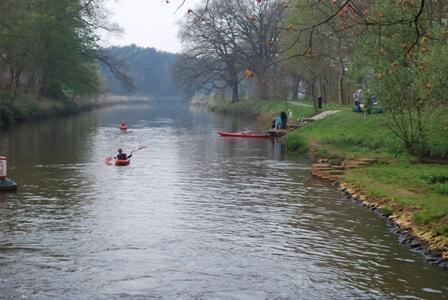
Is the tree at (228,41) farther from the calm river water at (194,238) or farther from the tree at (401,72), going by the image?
the calm river water at (194,238)

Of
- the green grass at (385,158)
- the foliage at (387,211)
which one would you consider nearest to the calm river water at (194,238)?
the foliage at (387,211)

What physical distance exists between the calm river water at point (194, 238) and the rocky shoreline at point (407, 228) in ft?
1.03

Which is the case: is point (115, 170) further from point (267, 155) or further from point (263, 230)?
point (263, 230)

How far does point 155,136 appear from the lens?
50.0 metres

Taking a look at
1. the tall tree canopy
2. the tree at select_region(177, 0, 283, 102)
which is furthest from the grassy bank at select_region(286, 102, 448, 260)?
the tree at select_region(177, 0, 283, 102)

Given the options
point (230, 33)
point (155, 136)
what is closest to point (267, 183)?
point (155, 136)

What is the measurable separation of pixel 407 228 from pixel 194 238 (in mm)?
6040

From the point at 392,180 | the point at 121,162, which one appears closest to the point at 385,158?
the point at 392,180

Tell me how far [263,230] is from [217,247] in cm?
233

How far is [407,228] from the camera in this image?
17.8m

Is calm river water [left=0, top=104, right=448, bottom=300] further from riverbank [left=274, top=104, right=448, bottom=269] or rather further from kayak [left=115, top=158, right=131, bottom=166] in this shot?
kayak [left=115, top=158, right=131, bottom=166]

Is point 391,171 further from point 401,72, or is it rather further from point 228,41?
point 228,41

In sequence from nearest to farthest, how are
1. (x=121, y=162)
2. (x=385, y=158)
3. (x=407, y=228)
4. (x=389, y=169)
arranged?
(x=407, y=228) < (x=389, y=169) < (x=385, y=158) < (x=121, y=162)

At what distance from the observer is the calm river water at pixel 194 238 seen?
43.4ft
